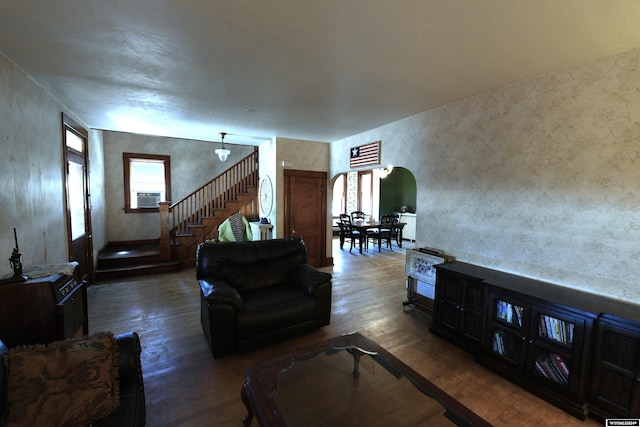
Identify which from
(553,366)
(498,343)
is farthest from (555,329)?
(498,343)

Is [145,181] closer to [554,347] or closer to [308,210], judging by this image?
[308,210]

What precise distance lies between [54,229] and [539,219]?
17.6 feet

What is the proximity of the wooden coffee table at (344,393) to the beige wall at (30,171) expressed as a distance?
2408 mm

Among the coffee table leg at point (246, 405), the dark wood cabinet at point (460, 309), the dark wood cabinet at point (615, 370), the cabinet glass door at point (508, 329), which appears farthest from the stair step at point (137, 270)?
the dark wood cabinet at point (615, 370)

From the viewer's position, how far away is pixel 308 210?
5.73 metres

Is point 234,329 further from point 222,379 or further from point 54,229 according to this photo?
point 54,229

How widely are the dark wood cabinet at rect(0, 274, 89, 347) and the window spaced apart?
5.08m

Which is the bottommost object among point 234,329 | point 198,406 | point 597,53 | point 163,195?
point 198,406

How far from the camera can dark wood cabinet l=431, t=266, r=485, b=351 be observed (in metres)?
2.67

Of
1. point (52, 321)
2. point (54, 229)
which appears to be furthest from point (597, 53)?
point (54, 229)

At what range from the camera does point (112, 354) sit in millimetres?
1504

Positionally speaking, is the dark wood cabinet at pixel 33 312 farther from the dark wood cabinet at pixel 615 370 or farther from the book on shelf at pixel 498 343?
the dark wood cabinet at pixel 615 370

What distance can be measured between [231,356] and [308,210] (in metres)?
3.48

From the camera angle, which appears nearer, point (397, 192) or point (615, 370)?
point (615, 370)
